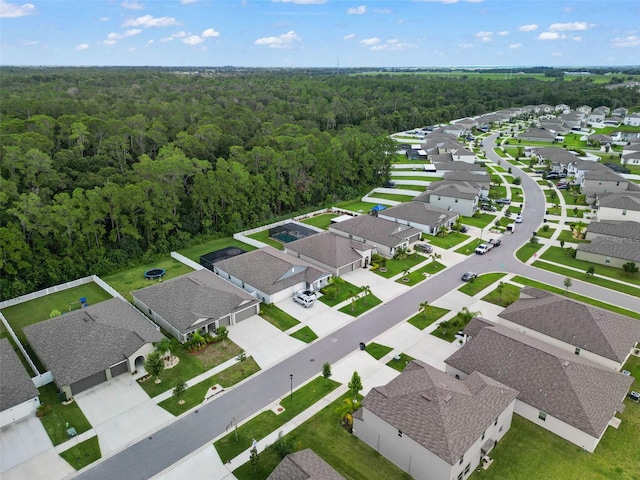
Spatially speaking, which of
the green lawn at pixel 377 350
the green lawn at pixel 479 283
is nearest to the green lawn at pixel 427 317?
the green lawn at pixel 377 350

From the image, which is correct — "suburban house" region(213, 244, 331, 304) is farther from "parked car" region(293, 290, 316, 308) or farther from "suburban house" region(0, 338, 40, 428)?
"suburban house" region(0, 338, 40, 428)

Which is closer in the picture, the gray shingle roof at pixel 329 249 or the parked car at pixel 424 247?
the gray shingle roof at pixel 329 249

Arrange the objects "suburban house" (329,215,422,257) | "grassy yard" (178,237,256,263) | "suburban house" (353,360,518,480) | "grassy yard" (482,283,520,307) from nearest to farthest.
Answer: "suburban house" (353,360,518,480), "grassy yard" (482,283,520,307), "suburban house" (329,215,422,257), "grassy yard" (178,237,256,263)

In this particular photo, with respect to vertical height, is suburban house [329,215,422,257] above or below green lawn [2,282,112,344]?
above

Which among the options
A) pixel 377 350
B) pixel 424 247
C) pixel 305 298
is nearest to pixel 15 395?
pixel 305 298

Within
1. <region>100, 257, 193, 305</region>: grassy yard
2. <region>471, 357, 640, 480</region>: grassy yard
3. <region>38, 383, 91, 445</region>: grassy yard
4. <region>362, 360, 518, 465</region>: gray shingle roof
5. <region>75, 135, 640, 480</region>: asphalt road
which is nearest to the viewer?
<region>362, 360, 518, 465</region>: gray shingle roof

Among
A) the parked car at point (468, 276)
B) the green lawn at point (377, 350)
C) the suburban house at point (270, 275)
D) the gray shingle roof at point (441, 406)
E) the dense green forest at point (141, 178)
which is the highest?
the dense green forest at point (141, 178)

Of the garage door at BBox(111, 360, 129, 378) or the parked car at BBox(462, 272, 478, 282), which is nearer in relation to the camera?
the garage door at BBox(111, 360, 129, 378)

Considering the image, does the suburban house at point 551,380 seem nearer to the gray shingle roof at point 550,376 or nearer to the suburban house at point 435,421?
the gray shingle roof at point 550,376

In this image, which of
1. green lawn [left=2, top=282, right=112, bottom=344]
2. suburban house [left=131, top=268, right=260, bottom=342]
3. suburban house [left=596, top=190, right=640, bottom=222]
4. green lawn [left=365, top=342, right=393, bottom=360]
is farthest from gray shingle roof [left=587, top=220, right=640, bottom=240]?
green lawn [left=2, top=282, right=112, bottom=344]
